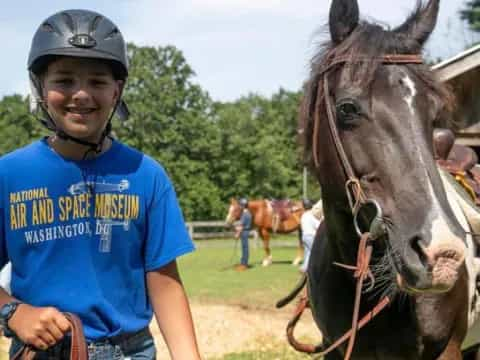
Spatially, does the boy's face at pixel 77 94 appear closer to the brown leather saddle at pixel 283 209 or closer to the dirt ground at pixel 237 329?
the dirt ground at pixel 237 329

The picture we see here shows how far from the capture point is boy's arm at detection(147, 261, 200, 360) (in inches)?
81.0

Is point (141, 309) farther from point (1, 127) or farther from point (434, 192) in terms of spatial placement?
point (1, 127)

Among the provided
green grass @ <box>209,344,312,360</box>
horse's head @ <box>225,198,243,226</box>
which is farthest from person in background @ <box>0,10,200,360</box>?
horse's head @ <box>225,198,243,226</box>

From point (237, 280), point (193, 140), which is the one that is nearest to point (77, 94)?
point (237, 280)

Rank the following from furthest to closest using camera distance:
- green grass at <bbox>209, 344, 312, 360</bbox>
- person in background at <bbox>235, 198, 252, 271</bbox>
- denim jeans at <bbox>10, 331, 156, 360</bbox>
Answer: person in background at <bbox>235, 198, 252, 271</bbox> → green grass at <bbox>209, 344, 312, 360</bbox> → denim jeans at <bbox>10, 331, 156, 360</bbox>

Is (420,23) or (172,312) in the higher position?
(420,23)

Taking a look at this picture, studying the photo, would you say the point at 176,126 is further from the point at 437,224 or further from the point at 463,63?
the point at 437,224

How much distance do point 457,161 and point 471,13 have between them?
33814 millimetres

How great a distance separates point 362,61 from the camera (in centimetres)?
312

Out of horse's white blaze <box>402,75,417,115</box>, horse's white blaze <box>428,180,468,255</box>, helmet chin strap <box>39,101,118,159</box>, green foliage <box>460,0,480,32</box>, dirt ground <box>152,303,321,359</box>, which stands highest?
green foliage <box>460,0,480,32</box>

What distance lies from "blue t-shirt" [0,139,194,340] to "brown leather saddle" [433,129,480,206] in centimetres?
246

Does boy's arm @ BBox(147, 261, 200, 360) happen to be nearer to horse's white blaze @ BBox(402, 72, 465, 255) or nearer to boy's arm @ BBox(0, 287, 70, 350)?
boy's arm @ BBox(0, 287, 70, 350)

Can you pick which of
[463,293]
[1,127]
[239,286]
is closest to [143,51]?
[1,127]

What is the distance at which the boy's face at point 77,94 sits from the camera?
2.08m
